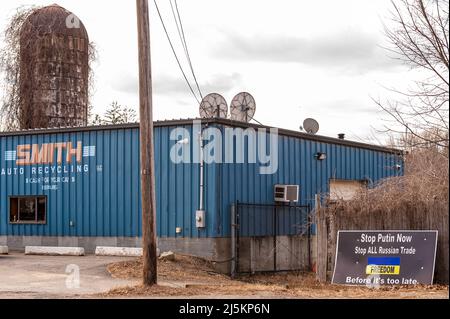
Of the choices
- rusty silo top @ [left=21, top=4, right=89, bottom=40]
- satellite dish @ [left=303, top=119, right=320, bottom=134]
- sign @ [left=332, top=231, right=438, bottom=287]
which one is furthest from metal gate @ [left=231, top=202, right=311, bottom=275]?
rusty silo top @ [left=21, top=4, right=89, bottom=40]

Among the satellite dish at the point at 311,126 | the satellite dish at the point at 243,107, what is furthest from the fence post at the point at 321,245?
the satellite dish at the point at 311,126

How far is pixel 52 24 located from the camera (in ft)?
114

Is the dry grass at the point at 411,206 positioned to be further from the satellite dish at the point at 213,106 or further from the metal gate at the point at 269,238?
the satellite dish at the point at 213,106

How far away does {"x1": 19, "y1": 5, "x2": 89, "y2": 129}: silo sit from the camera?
113 feet

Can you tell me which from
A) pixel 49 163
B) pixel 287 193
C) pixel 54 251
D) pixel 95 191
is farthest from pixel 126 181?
pixel 287 193

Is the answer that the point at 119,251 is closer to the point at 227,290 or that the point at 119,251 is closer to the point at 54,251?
the point at 54,251

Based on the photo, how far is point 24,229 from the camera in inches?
1091

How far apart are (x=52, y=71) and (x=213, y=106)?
11660 mm

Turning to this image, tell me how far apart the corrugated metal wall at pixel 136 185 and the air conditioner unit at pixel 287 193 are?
317 mm

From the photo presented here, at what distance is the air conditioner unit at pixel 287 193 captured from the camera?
25406mm

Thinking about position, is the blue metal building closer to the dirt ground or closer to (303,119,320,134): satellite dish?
(303,119,320,134): satellite dish

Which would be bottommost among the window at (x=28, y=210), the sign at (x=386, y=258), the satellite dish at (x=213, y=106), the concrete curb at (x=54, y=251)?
the concrete curb at (x=54, y=251)
